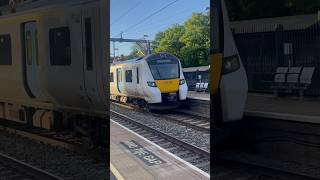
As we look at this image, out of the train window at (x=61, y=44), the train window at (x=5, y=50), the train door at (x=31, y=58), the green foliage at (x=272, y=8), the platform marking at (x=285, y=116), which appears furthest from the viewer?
A: the train window at (x=5, y=50)

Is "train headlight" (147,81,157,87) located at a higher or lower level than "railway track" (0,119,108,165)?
higher

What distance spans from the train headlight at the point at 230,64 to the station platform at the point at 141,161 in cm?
38

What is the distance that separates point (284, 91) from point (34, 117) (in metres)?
1.33

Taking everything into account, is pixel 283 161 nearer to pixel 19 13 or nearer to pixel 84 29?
pixel 84 29

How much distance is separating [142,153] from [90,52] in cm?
52

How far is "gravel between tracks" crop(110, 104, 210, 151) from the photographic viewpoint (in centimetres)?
142

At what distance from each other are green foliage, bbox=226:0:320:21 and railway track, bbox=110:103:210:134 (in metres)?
0.46

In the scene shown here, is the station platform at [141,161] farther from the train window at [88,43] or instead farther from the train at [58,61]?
the train window at [88,43]

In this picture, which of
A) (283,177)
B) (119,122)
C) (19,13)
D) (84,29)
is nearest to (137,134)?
(119,122)

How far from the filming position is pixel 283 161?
5.96 feet

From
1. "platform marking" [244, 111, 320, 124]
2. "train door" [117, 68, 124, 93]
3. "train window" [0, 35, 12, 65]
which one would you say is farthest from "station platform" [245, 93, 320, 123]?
"train window" [0, 35, 12, 65]

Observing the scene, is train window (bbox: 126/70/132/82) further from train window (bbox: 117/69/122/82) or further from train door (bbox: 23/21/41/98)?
train door (bbox: 23/21/41/98)

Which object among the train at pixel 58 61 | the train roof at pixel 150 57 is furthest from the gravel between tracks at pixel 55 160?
the train roof at pixel 150 57

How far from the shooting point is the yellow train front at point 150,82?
4.77 feet
